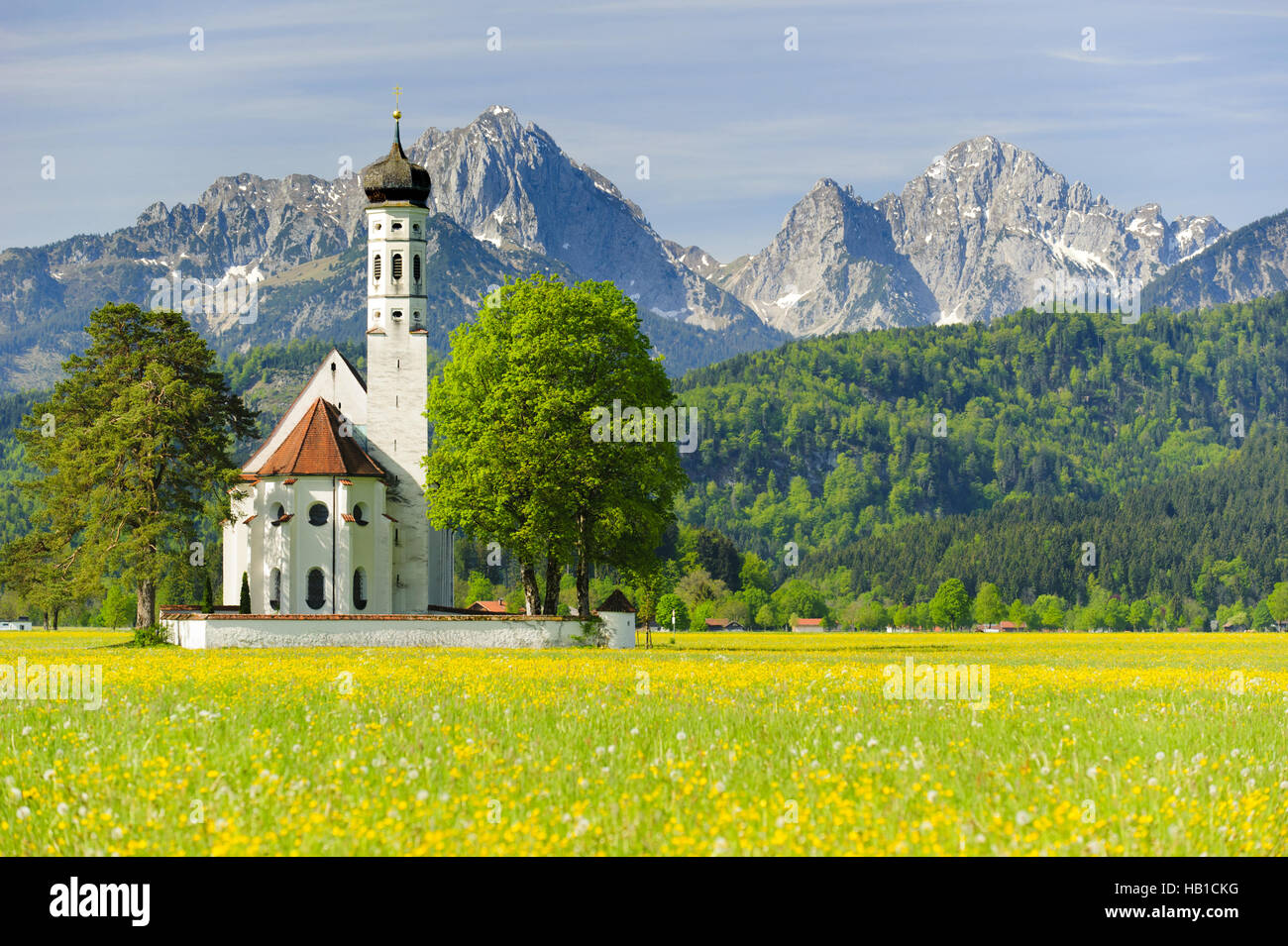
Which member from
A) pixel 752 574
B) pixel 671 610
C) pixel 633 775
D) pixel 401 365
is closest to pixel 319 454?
pixel 401 365

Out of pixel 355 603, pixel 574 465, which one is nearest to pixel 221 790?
pixel 574 465

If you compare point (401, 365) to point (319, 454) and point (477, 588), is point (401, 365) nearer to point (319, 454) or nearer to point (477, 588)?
point (319, 454)

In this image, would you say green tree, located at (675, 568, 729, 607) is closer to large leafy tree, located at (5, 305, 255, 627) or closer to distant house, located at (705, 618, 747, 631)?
distant house, located at (705, 618, 747, 631)

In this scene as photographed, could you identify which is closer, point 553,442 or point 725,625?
point 553,442

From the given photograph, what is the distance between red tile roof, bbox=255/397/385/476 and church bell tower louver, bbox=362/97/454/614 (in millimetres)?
2048

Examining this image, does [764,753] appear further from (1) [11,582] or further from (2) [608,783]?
(1) [11,582]

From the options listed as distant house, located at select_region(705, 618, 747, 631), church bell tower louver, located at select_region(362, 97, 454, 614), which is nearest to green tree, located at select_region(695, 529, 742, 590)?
distant house, located at select_region(705, 618, 747, 631)

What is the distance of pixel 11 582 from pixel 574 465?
2699cm

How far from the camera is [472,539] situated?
5872 centimetres

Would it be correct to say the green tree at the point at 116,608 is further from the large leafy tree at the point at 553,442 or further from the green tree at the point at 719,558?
the large leafy tree at the point at 553,442

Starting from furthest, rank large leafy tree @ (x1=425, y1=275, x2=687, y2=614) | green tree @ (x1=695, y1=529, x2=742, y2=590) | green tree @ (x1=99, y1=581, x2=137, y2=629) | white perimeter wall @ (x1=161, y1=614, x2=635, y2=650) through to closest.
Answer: green tree @ (x1=695, y1=529, x2=742, y2=590), green tree @ (x1=99, y1=581, x2=137, y2=629), large leafy tree @ (x1=425, y1=275, x2=687, y2=614), white perimeter wall @ (x1=161, y1=614, x2=635, y2=650)

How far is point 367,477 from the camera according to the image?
64.8 m

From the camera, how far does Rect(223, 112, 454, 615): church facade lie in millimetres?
63844

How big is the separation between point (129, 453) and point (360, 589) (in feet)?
40.0
